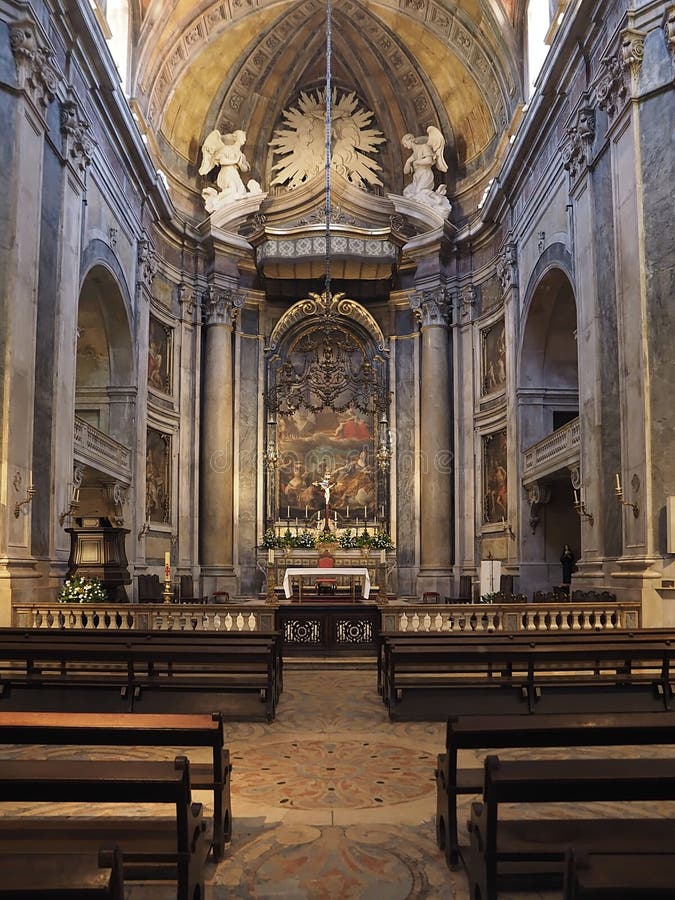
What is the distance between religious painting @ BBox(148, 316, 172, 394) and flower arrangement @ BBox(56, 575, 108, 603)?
842 centimetres

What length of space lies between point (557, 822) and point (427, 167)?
71.5 feet

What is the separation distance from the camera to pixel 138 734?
379 cm

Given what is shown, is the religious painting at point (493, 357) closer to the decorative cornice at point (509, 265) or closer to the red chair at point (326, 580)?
the decorative cornice at point (509, 265)

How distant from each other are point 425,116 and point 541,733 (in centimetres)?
2247

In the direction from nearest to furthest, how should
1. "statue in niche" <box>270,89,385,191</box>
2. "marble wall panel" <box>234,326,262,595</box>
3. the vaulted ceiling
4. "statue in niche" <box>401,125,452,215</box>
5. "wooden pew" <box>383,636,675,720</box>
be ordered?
"wooden pew" <box>383,636,675,720</box> → the vaulted ceiling → "marble wall panel" <box>234,326,262,595</box> → "statue in niche" <box>401,125,452,215</box> → "statue in niche" <box>270,89,385,191</box>

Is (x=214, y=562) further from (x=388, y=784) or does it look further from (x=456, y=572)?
(x=388, y=784)

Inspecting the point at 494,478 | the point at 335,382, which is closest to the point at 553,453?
the point at 494,478

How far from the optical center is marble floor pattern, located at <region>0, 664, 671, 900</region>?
378 centimetres

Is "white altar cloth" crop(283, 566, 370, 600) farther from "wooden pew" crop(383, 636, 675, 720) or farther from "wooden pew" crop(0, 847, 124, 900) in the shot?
"wooden pew" crop(0, 847, 124, 900)

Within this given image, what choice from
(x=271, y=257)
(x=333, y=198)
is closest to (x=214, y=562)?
(x=271, y=257)

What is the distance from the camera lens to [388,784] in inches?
217

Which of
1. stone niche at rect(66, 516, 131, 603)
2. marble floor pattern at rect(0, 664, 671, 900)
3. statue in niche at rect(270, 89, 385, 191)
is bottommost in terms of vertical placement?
marble floor pattern at rect(0, 664, 671, 900)

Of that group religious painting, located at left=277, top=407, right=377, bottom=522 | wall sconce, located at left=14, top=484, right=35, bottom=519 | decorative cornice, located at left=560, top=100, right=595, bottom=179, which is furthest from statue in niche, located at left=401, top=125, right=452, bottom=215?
wall sconce, located at left=14, top=484, right=35, bottom=519

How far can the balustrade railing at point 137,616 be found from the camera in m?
11.0
